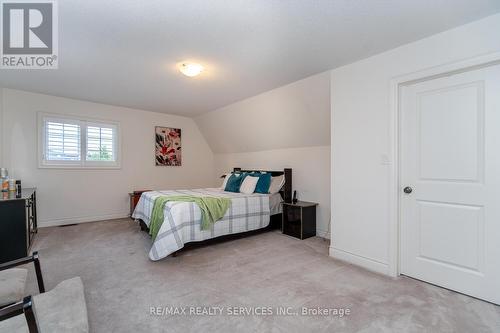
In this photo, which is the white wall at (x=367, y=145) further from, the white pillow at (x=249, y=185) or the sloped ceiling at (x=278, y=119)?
the white pillow at (x=249, y=185)

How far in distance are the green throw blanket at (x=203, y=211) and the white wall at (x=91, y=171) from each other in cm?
215

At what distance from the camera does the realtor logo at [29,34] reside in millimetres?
1947

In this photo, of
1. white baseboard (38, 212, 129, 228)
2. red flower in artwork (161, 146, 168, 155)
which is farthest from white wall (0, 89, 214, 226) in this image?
red flower in artwork (161, 146, 168, 155)

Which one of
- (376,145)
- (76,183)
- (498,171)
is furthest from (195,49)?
(76,183)

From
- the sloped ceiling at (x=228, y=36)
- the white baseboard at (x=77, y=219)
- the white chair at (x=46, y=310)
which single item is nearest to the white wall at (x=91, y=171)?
the white baseboard at (x=77, y=219)

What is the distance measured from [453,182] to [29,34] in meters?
4.19

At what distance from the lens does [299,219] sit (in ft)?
12.6

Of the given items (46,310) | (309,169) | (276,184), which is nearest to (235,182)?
(276,184)

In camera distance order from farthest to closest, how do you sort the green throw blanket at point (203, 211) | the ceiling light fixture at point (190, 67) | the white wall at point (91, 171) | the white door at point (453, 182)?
the white wall at point (91, 171) < the green throw blanket at point (203, 211) < the ceiling light fixture at point (190, 67) < the white door at point (453, 182)

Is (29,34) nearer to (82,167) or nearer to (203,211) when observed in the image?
(203,211)

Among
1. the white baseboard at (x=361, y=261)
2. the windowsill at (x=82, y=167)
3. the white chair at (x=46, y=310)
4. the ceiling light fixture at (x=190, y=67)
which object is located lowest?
the white baseboard at (x=361, y=261)

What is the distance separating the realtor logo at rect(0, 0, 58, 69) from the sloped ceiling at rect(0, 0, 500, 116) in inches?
3.7

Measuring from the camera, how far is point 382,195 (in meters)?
2.59

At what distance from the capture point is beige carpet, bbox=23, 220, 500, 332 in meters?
1.73
